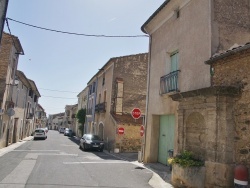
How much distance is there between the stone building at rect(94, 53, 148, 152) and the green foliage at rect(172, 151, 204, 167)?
468 inches

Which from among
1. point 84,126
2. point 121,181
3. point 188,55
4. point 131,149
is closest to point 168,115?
point 188,55

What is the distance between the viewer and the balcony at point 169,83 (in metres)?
10.2

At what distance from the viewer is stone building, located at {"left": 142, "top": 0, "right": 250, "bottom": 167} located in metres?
8.66

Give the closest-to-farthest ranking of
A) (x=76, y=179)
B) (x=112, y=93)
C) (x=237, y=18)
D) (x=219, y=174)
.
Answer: (x=219, y=174) < (x=76, y=179) < (x=237, y=18) < (x=112, y=93)

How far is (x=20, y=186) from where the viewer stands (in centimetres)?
698

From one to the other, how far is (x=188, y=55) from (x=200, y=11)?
1675 mm

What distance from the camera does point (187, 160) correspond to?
24.1 feet

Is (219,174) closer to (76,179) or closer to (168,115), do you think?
(76,179)

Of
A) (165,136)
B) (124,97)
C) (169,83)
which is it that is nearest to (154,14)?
(169,83)

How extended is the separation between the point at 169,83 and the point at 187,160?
4.21 meters

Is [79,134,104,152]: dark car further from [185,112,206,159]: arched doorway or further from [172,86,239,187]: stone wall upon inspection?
[172,86,239,187]: stone wall

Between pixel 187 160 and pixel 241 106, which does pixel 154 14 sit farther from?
pixel 187 160

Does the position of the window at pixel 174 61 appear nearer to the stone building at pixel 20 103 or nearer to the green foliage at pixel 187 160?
the green foliage at pixel 187 160

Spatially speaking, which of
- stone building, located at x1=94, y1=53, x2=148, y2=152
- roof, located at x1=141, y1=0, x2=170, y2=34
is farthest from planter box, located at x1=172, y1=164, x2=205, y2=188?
stone building, located at x1=94, y1=53, x2=148, y2=152
